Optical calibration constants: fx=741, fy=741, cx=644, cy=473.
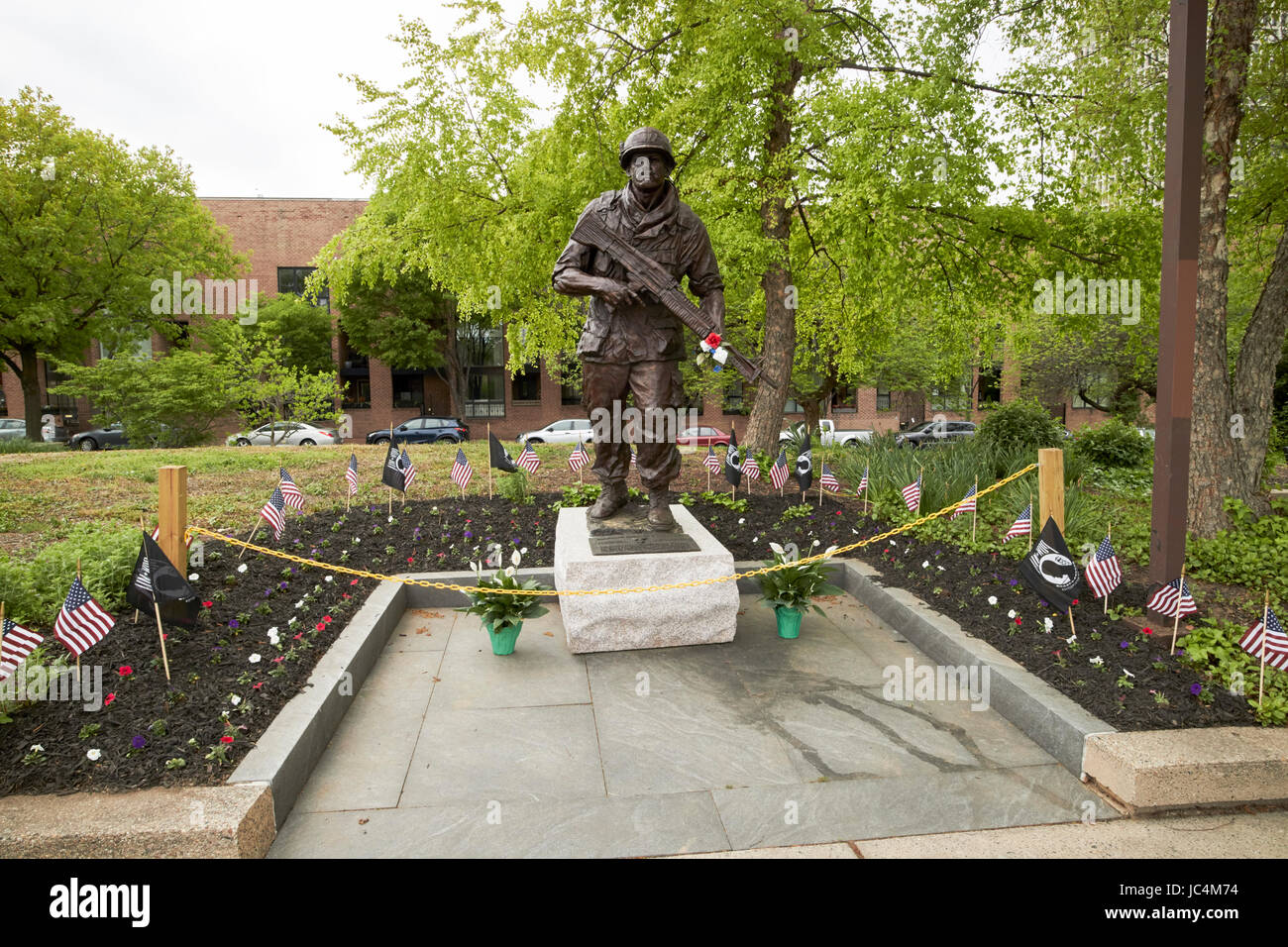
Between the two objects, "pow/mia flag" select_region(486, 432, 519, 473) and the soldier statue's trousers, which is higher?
the soldier statue's trousers

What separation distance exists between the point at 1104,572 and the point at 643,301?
12.6 feet

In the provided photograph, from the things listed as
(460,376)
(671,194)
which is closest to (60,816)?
(671,194)

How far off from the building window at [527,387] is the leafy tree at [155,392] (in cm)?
1623

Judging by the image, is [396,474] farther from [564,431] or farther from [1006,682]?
[564,431]

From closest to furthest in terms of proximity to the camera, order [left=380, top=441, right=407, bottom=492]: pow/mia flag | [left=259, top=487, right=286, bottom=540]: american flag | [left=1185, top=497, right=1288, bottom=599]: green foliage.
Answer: [left=259, top=487, right=286, bottom=540]: american flag
[left=1185, top=497, right=1288, bottom=599]: green foliage
[left=380, top=441, right=407, bottom=492]: pow/mia flag

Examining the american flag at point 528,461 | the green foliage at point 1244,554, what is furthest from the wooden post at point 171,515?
the green foliage at point 1244,554

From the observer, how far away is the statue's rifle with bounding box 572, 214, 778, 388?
5785 millimetres

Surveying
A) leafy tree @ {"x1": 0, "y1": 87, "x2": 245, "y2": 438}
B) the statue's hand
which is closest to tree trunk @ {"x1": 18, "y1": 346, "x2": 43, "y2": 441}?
leafy tree @ {"x1": 0, "y1": 87, "x2": 245, "y2": 438}

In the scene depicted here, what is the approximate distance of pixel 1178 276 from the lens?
203 inches

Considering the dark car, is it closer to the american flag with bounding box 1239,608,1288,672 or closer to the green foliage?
the green foliage

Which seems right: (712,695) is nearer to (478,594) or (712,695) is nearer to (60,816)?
(478,594)

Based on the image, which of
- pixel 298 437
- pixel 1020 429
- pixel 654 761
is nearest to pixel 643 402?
pixel 654 761

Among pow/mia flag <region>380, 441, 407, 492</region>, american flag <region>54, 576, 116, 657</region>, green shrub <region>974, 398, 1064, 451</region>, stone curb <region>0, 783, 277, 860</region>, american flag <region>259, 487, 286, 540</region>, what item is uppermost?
green shrub <region>974, 398, 1064, 451</region>

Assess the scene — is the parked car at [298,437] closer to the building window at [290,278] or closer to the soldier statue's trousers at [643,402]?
the building window at [290,278]
